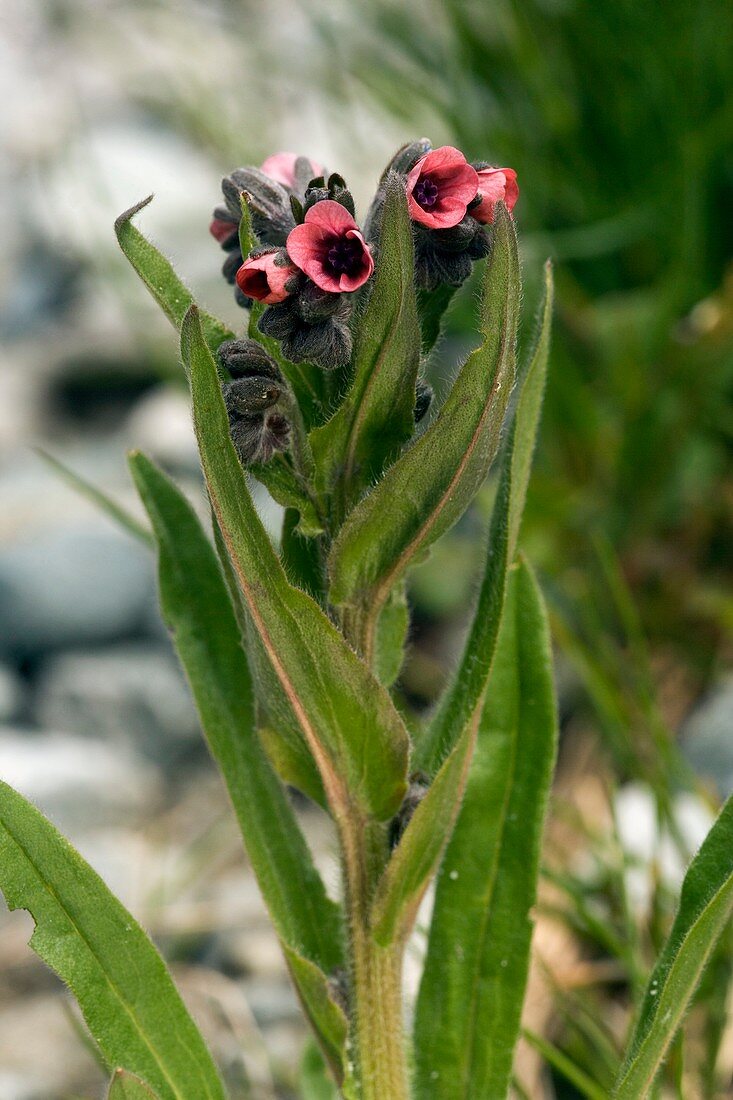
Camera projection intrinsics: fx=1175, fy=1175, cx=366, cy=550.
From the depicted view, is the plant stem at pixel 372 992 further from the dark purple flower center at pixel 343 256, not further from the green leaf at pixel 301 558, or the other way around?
the dark purple flower center at pixel 343 256

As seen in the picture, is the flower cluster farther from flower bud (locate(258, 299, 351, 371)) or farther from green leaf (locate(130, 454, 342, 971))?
green leaf (locate(130, 454, 342, 971))

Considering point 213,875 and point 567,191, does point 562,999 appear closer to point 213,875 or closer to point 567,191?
point 213,875

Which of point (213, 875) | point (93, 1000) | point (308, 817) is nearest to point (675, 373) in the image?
point (308, 817)

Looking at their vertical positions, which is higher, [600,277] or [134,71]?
[134,71]

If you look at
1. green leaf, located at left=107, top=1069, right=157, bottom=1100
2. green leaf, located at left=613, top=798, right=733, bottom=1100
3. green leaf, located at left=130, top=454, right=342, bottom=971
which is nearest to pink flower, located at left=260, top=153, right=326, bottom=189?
green leaf, located at left=130, top=454, right=342, bottom=971

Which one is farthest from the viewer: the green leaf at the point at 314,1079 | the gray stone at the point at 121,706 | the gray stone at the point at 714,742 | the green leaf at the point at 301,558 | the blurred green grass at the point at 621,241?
the gray stone at the point at 121,706

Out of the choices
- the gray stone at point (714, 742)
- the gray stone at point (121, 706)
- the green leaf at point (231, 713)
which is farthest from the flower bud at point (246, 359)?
the gray stone at point (121, 706)

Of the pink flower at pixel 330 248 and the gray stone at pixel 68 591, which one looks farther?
the gray stone at pixel 68 591
